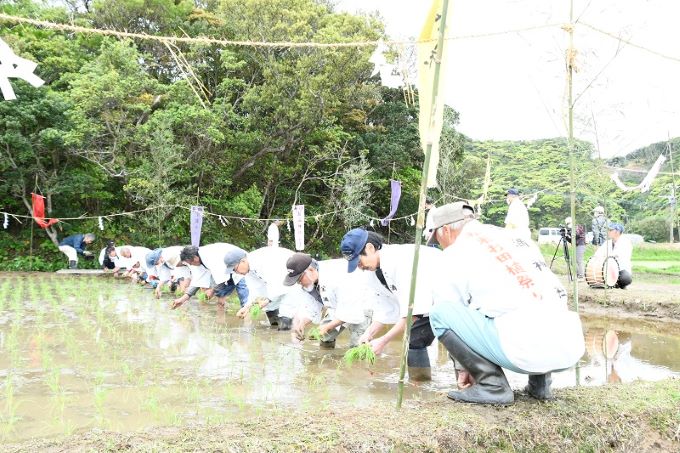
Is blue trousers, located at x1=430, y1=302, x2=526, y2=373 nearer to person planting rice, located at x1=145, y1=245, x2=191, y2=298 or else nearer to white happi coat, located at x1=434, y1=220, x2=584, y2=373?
white happi coat, located at x1=434, y1=220, x2=584, y2=373

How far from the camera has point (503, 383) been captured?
3.12m

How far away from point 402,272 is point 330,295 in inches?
50.9

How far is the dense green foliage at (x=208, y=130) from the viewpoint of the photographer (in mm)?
17906

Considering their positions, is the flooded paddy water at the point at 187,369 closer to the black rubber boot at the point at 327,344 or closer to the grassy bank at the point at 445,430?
the black rubber boot at the point at 327,344

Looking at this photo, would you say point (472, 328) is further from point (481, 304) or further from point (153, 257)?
point (153, 257)

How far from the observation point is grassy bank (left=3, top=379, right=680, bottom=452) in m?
2.52

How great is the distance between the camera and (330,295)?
535cm

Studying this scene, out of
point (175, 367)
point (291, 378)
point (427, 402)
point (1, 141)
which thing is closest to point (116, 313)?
point (175, 367)

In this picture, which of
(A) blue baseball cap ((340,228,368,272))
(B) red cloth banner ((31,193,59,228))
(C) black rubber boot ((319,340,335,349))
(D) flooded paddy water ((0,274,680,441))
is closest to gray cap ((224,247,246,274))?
(D) flooded paddy water ((0,274,680,441))

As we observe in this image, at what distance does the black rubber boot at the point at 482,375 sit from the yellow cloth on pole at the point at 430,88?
88cm

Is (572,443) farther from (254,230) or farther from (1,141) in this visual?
(254,230)

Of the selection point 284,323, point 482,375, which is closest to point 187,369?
point 284,323

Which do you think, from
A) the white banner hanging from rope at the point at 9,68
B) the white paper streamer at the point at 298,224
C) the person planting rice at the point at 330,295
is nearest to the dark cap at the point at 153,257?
the person planting rice at the point at 330,295

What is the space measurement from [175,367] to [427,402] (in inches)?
96.5
